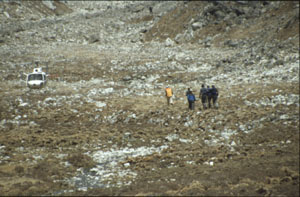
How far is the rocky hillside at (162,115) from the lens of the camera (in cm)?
995

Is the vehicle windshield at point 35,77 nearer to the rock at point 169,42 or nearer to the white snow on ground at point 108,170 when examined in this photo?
the white snow on ground at point 108,170

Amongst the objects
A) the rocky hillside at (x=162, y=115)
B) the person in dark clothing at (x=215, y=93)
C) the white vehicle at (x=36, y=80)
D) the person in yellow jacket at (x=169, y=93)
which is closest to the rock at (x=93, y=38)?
the rocky hillside at (x=162, y=115)

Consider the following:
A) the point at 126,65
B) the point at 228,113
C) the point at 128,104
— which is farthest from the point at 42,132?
the point at 126,65

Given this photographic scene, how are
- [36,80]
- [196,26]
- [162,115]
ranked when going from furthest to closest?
[196,26]
[36,80]
[162,115]

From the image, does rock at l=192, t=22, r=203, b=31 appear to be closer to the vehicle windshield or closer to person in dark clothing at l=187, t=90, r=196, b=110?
the vehicle windshield

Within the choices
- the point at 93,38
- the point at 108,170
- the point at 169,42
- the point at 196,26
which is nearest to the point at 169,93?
the point at 108,170

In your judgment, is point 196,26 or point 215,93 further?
point 196,26

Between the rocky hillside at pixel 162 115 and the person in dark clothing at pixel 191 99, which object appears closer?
the rocky hillside at pixel 162 115

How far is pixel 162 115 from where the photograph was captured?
17438 mm

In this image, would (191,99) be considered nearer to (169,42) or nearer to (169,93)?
(169,93)

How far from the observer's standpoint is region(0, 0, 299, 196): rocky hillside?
995 centimetres

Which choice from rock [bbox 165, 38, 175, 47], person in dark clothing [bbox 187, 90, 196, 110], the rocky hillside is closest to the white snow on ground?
the rocky hillside

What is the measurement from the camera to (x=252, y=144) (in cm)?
1284

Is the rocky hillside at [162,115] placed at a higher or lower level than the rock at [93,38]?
lower
